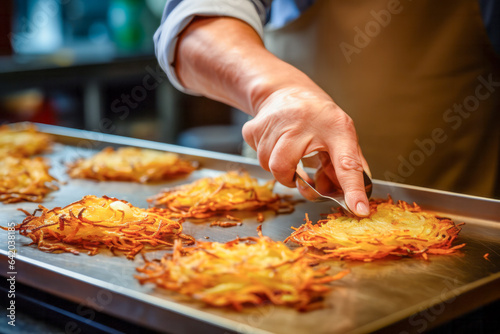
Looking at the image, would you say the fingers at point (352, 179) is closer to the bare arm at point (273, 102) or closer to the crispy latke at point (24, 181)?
the bare arm at point (273, 102)

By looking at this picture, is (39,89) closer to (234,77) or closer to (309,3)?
(309,3)

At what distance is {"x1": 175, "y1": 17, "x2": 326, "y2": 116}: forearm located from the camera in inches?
55.6

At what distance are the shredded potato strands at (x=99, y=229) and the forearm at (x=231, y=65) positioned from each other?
0.42 meters

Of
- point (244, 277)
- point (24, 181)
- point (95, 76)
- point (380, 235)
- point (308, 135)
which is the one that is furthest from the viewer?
point (95, 76)

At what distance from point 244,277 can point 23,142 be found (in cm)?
144

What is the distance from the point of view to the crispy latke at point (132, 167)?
1.73 metres

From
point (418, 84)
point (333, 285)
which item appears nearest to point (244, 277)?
point (333, 285)

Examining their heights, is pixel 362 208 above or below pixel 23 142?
above

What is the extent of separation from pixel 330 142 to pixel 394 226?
0.23m

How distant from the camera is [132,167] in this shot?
174 cm

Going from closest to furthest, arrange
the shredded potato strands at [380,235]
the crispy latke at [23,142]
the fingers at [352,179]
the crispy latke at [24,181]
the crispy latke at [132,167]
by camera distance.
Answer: the shredded potato strands at [380,235]
the fingers at [352,179]
the crispy latke at [24,181]
the crispy latke at [132,167]
the crispy latke at [23,142]

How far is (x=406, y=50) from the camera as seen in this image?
1832mm

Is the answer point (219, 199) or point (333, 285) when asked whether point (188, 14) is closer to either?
point (219, 199)

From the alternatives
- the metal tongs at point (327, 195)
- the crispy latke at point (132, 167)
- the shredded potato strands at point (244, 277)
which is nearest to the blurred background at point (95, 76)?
the crispy latke at point (132, 167)
